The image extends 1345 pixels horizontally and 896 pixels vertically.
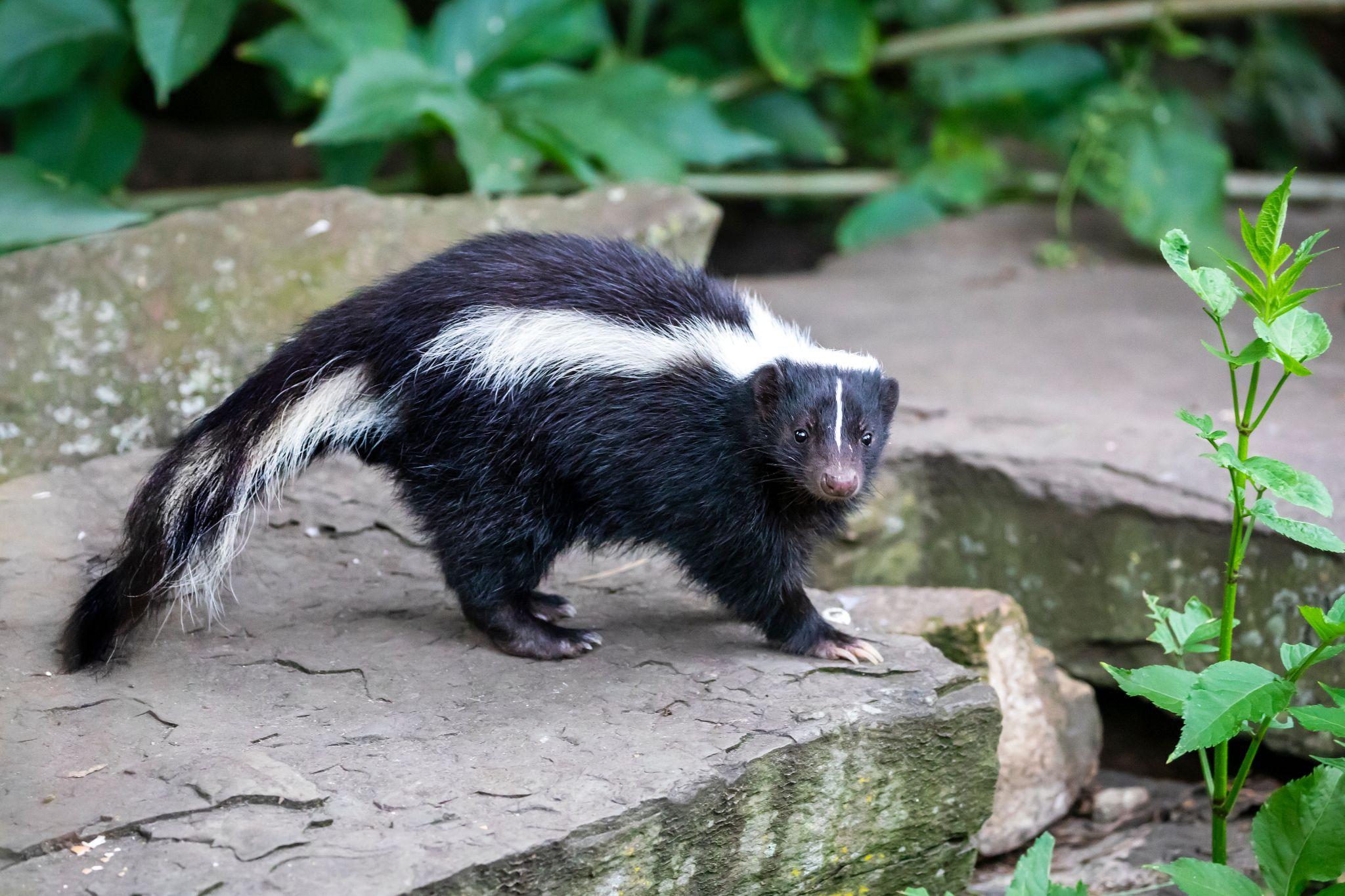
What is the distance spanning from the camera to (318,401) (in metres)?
4.12

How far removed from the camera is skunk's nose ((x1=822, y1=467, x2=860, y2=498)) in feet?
13.3

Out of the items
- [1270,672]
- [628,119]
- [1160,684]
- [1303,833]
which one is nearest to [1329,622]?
[1270,672]

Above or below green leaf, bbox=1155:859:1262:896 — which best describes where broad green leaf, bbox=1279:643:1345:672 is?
above

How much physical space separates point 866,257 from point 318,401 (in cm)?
577

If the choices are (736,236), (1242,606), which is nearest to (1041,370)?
(1242,606)

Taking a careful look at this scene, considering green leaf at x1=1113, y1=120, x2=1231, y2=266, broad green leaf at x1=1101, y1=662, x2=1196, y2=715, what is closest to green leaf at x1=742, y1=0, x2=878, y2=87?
green leaf at x1=1113, y1=120, x2=1231, y2=266

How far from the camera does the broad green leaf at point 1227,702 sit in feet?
10.4

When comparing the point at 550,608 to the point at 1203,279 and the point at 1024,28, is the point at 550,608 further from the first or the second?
the point at 1024,28

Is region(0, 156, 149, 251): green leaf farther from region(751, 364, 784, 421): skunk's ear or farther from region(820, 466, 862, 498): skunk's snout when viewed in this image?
region(820, 466, 862, 498): skunk's snout

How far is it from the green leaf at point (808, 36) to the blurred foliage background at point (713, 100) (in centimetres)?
1

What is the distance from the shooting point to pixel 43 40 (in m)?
7.53

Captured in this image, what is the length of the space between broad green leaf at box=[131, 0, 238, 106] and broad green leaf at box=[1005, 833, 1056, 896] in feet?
19.1

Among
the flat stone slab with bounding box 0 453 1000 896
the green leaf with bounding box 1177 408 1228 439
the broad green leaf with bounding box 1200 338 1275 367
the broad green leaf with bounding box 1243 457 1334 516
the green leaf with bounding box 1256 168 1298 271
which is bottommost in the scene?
the flat stone slab with bounding box 0 453 1000 896

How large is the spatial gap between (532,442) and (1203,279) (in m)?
2.02
